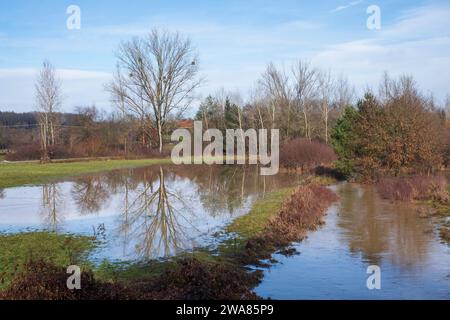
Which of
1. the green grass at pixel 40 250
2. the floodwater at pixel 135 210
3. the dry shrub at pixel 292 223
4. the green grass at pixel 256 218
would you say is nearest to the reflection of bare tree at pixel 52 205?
the floodwater at pixel 135 210

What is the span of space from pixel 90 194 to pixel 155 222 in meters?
9.13

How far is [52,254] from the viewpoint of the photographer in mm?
11367

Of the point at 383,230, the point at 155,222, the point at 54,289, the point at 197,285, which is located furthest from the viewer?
the point at 155,222

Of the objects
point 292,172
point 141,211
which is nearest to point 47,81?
point 292,172

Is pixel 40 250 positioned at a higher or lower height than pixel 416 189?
lower

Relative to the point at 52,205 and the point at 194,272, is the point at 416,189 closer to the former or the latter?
the point at 194,272

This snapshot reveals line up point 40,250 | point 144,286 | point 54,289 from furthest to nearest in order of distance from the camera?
point 40,250, point 144,286, point 54,289

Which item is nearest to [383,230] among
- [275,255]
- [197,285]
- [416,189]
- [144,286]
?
[275,255]

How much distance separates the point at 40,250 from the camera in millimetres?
11688

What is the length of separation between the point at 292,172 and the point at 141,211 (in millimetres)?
20083

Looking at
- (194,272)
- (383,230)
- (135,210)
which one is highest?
(194,272)

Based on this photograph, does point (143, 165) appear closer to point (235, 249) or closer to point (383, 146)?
point (383, 146)

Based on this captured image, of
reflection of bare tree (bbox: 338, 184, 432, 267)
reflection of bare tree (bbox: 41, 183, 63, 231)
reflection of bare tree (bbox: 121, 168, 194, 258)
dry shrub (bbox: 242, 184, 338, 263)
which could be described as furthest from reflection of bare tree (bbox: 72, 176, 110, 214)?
reflection of bare tree (bbox: 338, 184, 432, 267)
